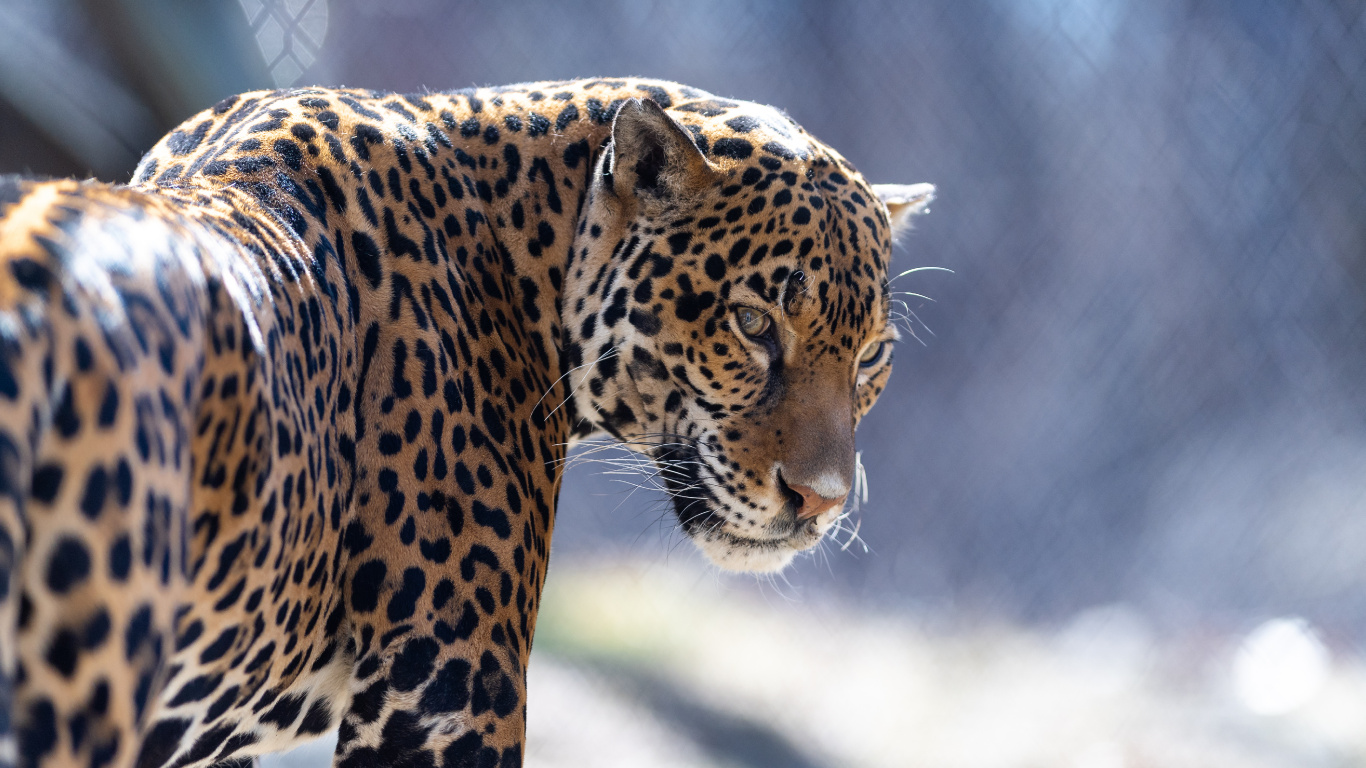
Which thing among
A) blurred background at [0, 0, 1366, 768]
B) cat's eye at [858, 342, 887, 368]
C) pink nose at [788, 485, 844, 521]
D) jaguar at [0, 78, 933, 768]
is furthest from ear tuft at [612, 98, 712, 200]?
blurred background at [0, 0, 1366, 768]

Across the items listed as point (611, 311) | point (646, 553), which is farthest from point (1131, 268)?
point (611, 311)

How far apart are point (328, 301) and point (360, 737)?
705 millimetres

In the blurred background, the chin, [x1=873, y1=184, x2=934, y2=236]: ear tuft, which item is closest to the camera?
the chin

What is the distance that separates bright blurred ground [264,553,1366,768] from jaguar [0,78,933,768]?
2.70 metres

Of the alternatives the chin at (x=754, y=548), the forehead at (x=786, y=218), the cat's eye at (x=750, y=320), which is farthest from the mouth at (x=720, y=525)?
the forehead at (x=786, y=218)

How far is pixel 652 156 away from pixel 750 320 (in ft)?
1.24

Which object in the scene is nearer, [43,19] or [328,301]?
[328,301]

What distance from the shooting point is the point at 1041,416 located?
18.5 ft

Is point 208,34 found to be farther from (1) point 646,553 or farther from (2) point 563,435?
(2) point 563,435

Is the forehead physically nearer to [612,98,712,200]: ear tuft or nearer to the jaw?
[612,98,712,200]: ear tuft

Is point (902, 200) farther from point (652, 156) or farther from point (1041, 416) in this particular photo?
point (1041, 416)

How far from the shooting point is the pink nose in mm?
2266

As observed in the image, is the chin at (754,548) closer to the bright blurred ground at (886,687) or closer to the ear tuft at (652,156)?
the ear tuft at (652,156)

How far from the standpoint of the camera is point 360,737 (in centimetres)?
184
